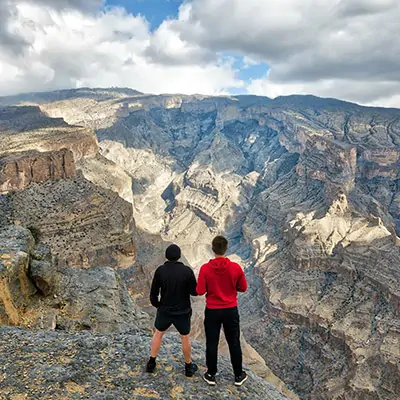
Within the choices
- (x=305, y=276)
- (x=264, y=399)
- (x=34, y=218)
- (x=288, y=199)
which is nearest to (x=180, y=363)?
Answer: (x=264, y=399)

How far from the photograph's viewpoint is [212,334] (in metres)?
8.03

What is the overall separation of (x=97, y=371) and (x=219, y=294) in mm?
3168

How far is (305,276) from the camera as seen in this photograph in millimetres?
50281

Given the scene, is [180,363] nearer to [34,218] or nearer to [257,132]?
[34,218]

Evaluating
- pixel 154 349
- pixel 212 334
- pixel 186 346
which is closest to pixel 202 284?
pixel 212 334

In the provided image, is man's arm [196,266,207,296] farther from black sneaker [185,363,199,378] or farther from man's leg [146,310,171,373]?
black sneaker [185,363,199,378]

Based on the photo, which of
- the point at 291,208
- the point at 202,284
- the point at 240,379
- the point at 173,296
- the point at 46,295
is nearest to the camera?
the point at 202,284

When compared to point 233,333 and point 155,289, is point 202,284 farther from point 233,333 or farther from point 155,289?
point 233,333

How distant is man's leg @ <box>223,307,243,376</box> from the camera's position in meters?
7.98

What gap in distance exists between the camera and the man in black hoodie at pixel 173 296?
7.92 meters

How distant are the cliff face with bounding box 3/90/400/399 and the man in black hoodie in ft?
94.5

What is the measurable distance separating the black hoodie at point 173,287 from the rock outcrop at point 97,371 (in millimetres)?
1546

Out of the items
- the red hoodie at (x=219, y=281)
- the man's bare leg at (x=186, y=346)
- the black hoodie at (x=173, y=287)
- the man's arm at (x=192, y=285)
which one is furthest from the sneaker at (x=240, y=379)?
the man's arm at (x=192, y=285)

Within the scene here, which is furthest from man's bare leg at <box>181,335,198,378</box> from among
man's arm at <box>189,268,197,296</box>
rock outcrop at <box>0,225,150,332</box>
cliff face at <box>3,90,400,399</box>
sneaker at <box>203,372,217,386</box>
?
cliff face at <box>3,90,400,399</box>
